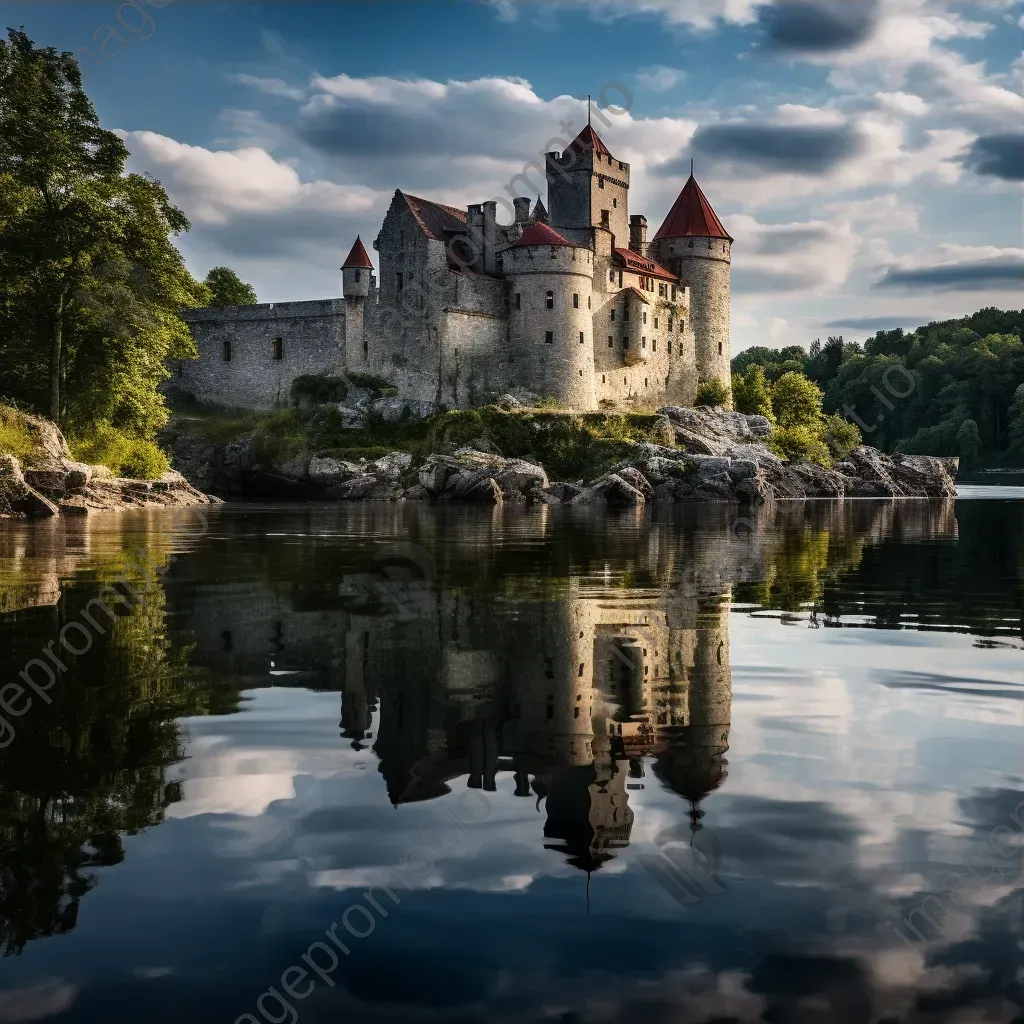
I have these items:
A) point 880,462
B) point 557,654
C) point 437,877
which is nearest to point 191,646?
point 557,654

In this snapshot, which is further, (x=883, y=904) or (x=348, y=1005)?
(x=883, y=904)

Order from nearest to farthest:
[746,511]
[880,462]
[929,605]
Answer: [929,605], [746,511], [880,462]

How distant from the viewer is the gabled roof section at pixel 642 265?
216ft

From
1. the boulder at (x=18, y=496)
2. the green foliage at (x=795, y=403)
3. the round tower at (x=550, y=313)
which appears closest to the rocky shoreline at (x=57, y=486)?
the boulder at (x=18, y=496)

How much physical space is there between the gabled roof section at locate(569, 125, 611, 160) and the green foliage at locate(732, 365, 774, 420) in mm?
20155

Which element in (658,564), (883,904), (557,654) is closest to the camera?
(883,904)

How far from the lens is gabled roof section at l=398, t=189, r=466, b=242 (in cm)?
6122

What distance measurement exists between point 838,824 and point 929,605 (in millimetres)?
9233

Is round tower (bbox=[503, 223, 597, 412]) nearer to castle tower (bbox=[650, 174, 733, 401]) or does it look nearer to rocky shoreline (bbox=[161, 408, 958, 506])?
rocky shoreline (bbox=[161, 408, 958, 506])

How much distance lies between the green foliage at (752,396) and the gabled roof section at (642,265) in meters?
10.9

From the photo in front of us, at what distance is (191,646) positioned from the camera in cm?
943

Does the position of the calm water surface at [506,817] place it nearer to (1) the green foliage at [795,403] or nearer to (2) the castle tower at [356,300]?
(2) the castle tower at [356,300]

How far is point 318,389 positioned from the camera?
6512cm

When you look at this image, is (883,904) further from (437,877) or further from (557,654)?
(557,654)
